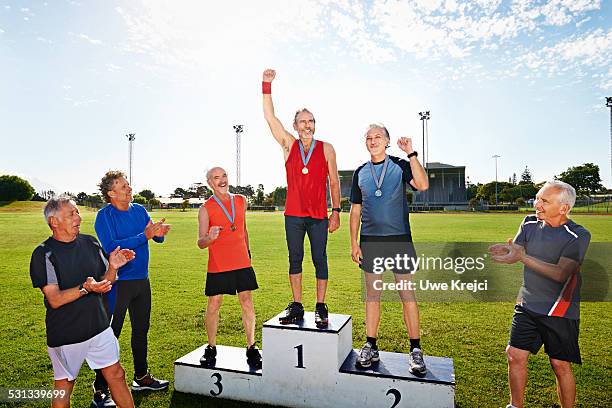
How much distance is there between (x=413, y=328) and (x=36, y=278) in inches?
118

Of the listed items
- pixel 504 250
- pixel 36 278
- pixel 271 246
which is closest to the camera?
pixel 36 278

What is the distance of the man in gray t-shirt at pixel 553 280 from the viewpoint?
3168 millimetres

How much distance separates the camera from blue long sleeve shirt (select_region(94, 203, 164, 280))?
3.93m

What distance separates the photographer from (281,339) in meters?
3.97

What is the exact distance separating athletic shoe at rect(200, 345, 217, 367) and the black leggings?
22.5 inches

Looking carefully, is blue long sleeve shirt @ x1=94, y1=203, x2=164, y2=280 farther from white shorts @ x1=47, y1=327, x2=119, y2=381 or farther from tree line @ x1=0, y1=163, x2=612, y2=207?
tree line @ x1=0, y1=163, x2=612, y2=207

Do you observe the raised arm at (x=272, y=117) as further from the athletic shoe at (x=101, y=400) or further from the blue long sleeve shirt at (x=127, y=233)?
the athletic shoe at (x=101, y=400)

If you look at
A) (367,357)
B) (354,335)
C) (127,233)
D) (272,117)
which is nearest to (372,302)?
(367,357)

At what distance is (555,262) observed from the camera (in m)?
3.20

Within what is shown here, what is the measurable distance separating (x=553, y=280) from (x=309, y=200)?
2.14 metres

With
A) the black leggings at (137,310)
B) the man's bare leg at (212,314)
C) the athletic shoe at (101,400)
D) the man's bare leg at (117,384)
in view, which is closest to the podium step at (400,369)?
the man's bare leg at (212,314)

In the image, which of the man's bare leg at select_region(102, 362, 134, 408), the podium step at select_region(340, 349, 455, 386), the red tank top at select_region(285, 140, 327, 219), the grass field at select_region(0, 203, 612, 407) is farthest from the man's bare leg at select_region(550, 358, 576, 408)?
the man's bare leg at select_region(102, 362, 134, 408)

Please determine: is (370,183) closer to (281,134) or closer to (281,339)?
(281,134)

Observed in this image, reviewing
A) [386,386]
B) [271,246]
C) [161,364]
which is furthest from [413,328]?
[271,246]
